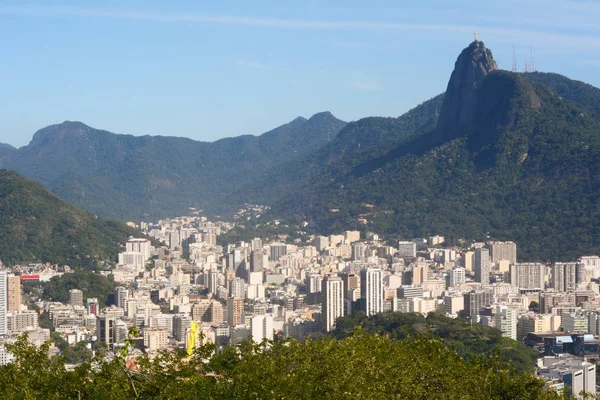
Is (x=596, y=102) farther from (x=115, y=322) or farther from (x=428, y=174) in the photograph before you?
(x=115, y=322)

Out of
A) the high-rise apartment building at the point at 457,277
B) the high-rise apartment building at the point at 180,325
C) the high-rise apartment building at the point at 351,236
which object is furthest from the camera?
the high-rise apartment building at the point at 351,236

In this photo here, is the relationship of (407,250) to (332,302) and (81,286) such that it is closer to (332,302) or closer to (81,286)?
(81,286)

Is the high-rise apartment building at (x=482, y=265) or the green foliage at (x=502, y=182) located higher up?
the green foliage at (x=502, y=182)

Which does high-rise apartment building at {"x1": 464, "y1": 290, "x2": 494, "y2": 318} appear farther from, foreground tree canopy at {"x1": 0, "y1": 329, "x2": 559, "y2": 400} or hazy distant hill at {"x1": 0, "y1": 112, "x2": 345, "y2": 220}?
hazy distant hill at {"x1": 0, "y1": 112, "x2": 345, "y2": 220}

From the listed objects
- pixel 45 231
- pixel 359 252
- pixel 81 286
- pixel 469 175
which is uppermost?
pixel 469 175

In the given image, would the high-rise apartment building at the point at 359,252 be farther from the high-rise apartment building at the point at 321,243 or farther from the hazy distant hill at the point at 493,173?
the hazy distant hill at the point at 493,173

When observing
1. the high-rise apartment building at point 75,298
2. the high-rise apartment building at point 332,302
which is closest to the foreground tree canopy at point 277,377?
the high-rise apartment building at point 332,302

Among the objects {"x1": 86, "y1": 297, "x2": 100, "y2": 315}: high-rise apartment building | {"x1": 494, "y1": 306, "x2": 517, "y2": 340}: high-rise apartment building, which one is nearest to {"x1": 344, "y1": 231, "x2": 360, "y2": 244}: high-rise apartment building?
{"x1": 86, "y1": 297, "x2": 100, "y2": 315}: high-rise apartment building

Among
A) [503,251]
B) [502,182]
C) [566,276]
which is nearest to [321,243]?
[502,182]
